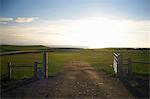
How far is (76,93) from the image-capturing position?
6.73 m

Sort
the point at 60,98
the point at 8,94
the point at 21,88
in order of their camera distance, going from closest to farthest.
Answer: the point at 60,98 → the point at 8,94 → the point at 21,88

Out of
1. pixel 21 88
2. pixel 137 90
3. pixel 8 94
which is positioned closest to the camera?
pixel 8 94

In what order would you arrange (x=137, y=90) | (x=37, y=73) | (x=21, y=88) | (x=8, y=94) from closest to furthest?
(x=8, y=94)
(x=137, y=90)
(x=21, y=88)
(x=37, y=73)

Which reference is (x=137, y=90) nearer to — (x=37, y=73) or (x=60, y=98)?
(x=60, y=98)

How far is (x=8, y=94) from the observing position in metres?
6.61

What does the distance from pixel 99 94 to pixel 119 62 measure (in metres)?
3.42

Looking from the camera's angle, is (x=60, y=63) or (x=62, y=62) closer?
(x=60, y=63)

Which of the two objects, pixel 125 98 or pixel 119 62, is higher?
pixel 119 62

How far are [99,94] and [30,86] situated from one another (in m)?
2.42

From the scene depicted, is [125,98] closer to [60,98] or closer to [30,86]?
[60,98]

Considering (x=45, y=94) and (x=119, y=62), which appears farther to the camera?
(x=119, y=62)

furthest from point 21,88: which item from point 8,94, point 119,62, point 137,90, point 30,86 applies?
point 119,62

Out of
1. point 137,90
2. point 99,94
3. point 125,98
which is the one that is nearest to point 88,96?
point 99,94

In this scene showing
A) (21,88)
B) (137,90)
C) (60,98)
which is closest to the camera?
(60,98)
